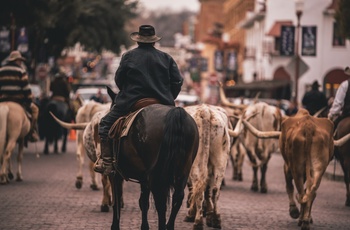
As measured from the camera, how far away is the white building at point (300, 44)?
5931 centimetres

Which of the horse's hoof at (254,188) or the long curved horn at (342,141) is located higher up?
the long curved horn at (342,141)

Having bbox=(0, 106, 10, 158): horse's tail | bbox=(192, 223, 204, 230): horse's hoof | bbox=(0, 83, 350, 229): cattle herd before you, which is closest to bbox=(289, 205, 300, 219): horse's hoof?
bbox=(0, 83, 350, 229): cattle herd

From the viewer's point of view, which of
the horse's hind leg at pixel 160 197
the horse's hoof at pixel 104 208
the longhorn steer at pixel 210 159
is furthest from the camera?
the horse's hoof at pixel 104 208

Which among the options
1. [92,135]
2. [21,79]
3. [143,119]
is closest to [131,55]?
[143,119]

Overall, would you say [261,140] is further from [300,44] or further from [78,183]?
[300,44]

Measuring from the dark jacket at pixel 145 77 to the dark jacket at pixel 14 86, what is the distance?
7.20m

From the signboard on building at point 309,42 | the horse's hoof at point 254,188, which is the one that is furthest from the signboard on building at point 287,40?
the horse's hoof at point 254,188

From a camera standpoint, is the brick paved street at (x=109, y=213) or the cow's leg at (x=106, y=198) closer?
the brick paved street at (x=109, y=213)

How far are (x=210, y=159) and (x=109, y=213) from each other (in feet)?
5.62

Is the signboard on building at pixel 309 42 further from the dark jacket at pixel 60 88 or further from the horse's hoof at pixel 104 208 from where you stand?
the horse's hoof at pixel 104 208

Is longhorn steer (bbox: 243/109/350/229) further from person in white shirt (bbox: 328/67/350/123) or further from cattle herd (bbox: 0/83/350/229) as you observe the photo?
person in white shirt (bbox: 328/67/350/123)

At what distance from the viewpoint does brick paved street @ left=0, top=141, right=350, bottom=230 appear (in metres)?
12.3

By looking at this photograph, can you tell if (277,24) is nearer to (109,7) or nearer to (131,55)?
(109,7)

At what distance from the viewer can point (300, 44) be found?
176 ft
